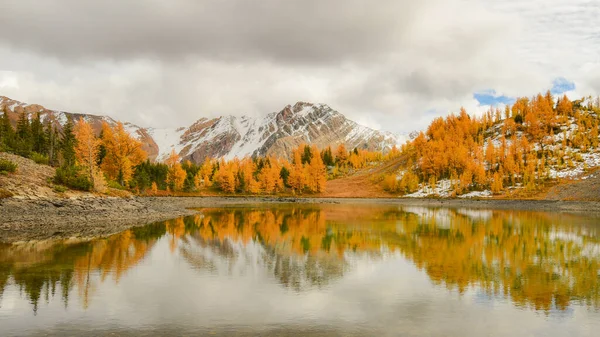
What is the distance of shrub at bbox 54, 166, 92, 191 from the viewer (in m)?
53.7

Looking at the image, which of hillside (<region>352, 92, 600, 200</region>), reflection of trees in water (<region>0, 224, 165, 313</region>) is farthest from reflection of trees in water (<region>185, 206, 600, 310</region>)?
hillside (<region>352, 92, 600, 200</region>)

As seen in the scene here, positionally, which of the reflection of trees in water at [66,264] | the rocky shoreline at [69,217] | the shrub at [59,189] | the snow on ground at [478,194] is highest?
the shrub at [59,189]

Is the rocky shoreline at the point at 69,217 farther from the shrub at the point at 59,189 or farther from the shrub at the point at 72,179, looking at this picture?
the shrub at the point at 72,179

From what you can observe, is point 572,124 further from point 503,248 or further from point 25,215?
point 25,215

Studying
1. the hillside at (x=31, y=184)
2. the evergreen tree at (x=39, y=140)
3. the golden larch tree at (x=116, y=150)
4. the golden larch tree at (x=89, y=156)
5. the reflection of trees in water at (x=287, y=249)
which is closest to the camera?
the reflection of trees in water at (x=287, y=249)

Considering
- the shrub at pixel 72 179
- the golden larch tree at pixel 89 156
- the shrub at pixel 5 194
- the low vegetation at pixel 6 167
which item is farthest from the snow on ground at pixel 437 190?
the shrub at pixel 5 194

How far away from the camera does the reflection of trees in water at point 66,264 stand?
66.6ft

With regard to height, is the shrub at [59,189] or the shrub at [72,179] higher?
the shrub at [72,179]

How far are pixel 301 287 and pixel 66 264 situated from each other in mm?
15915

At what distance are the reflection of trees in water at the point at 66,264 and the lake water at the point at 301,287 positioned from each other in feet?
0.28

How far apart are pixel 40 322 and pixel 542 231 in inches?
1984

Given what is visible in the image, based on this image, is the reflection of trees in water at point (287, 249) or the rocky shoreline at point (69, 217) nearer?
the reflection of trees in water at point (287, 249)

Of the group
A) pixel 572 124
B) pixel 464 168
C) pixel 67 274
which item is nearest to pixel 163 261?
pixel 67 274

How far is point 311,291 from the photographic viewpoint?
20500 mm
